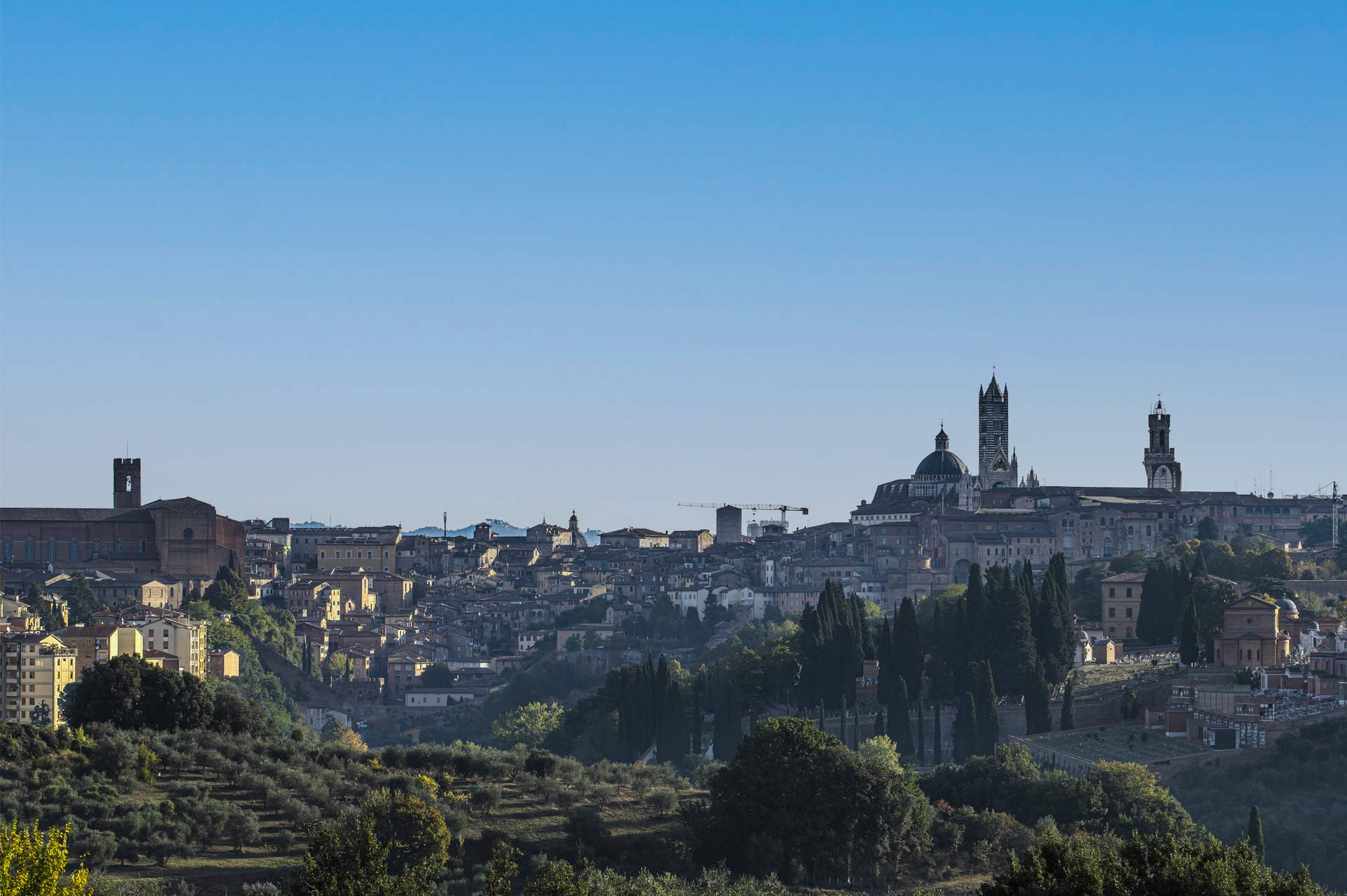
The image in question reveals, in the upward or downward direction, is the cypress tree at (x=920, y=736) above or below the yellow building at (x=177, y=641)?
below

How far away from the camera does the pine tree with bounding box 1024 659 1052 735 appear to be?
194 feet

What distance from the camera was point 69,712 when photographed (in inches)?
1966

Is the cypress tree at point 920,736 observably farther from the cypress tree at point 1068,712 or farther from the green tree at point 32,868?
the green tree at point 32,868

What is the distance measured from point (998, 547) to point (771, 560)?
1453cm

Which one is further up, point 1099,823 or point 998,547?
point 998,547

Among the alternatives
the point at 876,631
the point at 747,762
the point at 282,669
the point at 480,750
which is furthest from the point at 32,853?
the point at 282,669

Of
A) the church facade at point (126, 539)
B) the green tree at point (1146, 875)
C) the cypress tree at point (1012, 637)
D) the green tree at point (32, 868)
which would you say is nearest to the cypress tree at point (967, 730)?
the cypress tree at point (1012, 637)

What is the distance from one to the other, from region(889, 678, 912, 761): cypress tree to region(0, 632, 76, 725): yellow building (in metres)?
23.8

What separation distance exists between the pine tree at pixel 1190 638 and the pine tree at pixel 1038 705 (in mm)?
4240

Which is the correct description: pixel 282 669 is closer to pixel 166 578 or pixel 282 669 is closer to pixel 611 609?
pixel 166 578

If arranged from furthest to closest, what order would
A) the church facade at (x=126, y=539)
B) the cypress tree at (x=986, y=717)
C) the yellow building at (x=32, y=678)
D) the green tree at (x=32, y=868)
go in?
the church facade at (x=126, y=539), the yellow building at (x=32, y=678), the cypress tree at (x=986, y=717), the green tree at (x=32, y=868)

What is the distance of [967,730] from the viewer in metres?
59.0

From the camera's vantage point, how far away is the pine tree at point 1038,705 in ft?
194

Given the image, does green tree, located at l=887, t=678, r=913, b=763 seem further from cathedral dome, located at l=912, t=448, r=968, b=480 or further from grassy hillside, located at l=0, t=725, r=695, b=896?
cathedral dome, located at l=912, t=448, r=968, b=480
